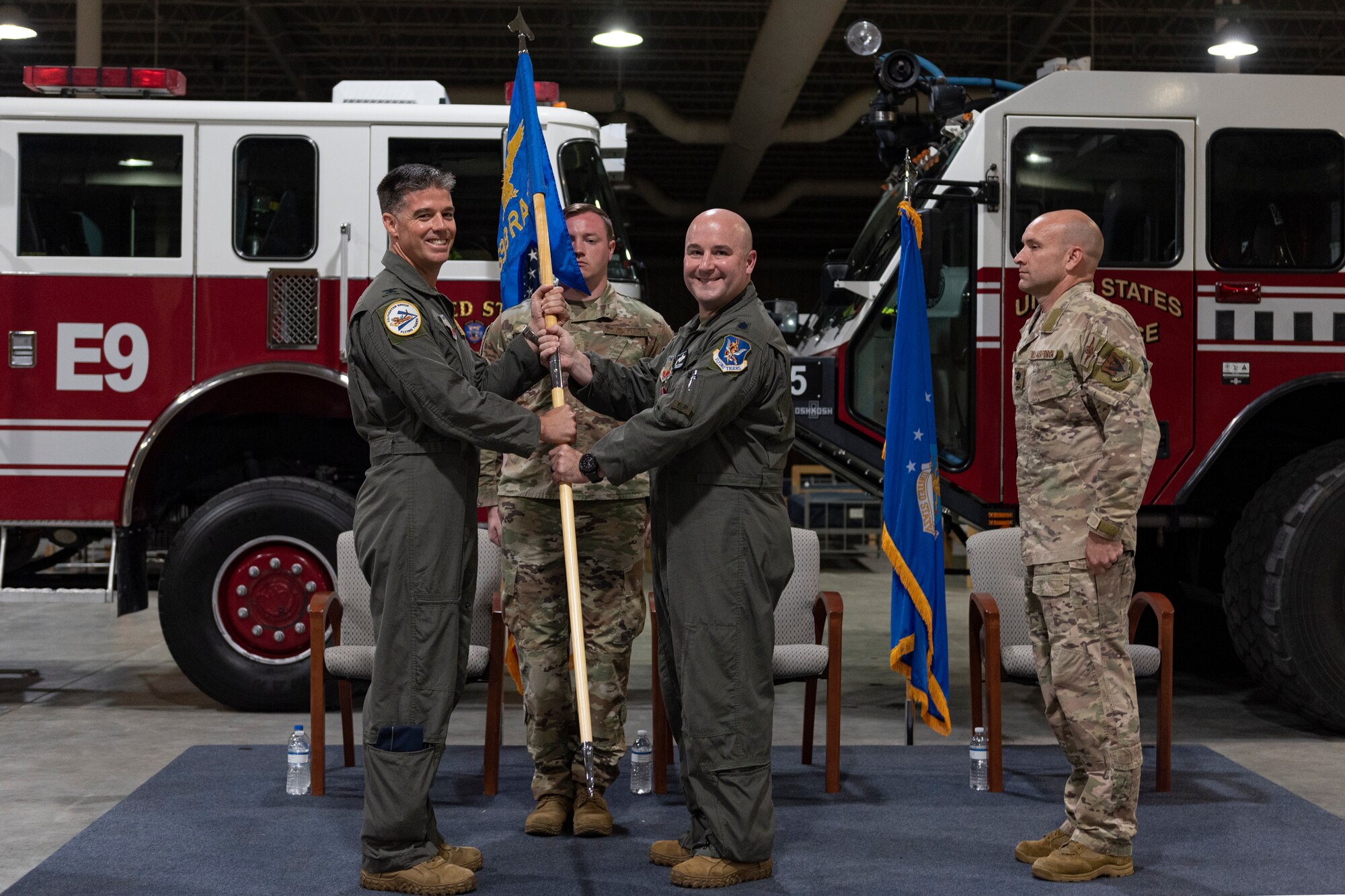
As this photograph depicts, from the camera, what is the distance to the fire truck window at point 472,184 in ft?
18.0

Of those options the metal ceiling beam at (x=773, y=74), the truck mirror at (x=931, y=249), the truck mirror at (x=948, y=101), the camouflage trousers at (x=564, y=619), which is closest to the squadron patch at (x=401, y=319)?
the camouflage trousers at (x=564, y=619)

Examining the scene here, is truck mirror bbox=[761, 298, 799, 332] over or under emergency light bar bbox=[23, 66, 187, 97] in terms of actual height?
under

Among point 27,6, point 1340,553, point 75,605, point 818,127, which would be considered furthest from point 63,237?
point 818,127

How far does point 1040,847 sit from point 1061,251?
1685mm

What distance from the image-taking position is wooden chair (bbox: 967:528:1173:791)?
4.49 metres

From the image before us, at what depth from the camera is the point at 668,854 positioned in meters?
3.67

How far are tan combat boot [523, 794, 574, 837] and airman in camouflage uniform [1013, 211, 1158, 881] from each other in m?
1.34

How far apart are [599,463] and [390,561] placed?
1.96 feet

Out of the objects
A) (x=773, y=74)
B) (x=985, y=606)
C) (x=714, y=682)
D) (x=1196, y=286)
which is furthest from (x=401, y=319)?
(x=773, y=74)

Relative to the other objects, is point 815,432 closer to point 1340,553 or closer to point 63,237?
point 1340,553

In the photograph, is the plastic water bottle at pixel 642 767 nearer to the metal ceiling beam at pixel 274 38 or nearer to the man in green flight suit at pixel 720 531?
the man in green flight suit at pixel 720 531

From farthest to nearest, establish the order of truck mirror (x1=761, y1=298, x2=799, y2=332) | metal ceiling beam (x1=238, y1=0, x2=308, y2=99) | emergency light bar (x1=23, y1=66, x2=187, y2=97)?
metal ceiling beam (x1=238, y1=0, x2=308, y2=99)
truck mirror (x1=761, y1=298, x2=799, y2=332)
emergency light bar (x1=23, y1=66, x2=187, y2=97)

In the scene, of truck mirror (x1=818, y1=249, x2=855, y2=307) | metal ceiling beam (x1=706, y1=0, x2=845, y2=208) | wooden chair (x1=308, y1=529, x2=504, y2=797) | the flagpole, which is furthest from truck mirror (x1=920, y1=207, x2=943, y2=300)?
metal ceiling beam (x1=706, y1=0, x2=845, y2=208)

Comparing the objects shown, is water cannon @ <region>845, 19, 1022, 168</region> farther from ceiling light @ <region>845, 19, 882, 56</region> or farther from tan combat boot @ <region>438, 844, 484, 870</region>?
tan combat boot @ <region>438, 844, 484, 870</region>
